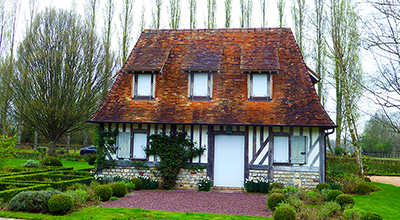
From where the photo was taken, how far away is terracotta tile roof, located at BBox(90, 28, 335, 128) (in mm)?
12945

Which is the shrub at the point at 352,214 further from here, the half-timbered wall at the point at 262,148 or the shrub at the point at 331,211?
the half-timbered wall at the point at 262,148

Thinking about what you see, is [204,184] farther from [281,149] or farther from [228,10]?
[228,10]

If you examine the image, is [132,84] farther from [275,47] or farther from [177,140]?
[275,47]

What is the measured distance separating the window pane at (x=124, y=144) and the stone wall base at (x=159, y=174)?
1.89ft

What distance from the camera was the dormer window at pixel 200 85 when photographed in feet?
45.6

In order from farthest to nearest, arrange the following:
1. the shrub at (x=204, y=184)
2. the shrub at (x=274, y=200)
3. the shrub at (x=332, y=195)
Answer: the shrub at (x=204, y=184) → the shrub at (x=332, y=195) → the shrub at (x=274, y=200)

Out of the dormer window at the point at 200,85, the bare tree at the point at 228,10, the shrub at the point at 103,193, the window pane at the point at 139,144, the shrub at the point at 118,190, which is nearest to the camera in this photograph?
the shrub at the point at 103,193

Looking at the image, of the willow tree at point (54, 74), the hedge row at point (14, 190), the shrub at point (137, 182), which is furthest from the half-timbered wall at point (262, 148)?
the willow tree at point (54, 74)

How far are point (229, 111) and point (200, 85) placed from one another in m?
1.88

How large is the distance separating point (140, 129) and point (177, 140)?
1.69 meters

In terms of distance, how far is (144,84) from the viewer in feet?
47.1

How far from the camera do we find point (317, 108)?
13.0 m

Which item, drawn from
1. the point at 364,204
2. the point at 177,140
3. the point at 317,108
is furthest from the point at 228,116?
the point at 364,204

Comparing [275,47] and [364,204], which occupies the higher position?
[275,47]
